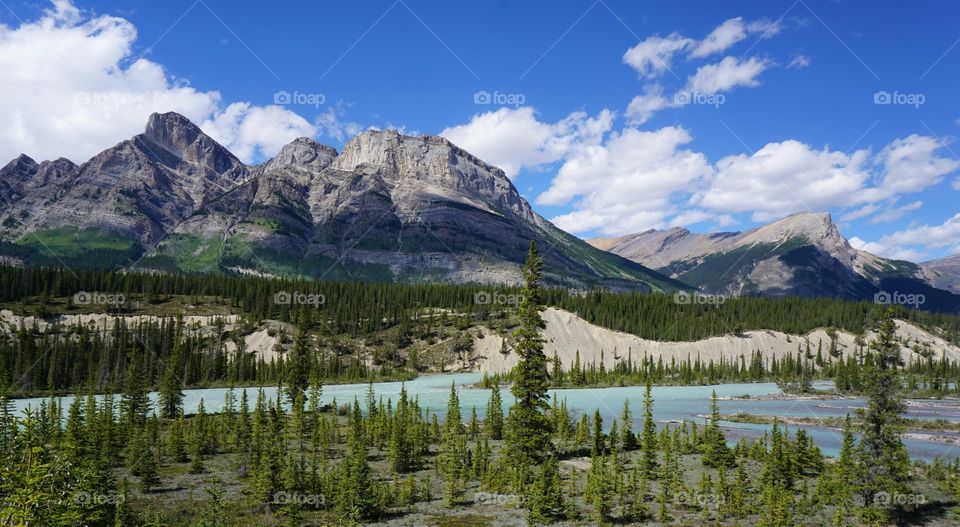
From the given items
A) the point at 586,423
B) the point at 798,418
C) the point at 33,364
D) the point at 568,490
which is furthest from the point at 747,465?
the point at 33,364

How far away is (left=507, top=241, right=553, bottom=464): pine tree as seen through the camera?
46.9m

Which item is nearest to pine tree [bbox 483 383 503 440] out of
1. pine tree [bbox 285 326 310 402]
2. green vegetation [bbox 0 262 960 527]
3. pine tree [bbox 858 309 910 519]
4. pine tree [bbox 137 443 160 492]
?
green vegetation [bbox 0 262 960 527]

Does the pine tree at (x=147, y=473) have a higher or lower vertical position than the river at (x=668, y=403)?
higher

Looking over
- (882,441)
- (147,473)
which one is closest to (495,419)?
(147,473)

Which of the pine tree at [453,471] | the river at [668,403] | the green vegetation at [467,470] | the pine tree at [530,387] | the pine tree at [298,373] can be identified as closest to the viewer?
the green vegetation at [467,470]

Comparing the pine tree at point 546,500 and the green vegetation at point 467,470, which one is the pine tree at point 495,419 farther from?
the pine tree at point 546,500

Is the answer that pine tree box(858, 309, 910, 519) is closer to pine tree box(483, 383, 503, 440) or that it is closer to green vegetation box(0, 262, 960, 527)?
green vegetation box(0, 262, 960, 527)

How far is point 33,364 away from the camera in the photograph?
125938 millimetres

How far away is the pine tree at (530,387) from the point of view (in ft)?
154

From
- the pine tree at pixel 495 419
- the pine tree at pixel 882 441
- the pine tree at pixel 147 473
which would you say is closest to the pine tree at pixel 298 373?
the pine tree at pixel 495 419

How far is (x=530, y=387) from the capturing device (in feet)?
159

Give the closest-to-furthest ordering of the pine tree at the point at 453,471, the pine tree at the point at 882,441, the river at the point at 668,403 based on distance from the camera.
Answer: the pine tree at the point at 882,441
the pine tree at the point at 453,471
the river at the point at 668,403

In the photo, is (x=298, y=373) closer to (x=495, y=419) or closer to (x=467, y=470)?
(x=495, y=419)

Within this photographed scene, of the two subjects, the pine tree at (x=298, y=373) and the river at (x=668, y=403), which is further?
the pine tree at (x=298, y=373)
